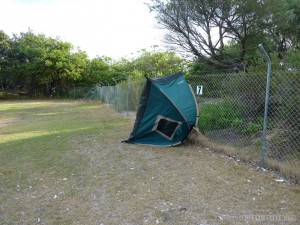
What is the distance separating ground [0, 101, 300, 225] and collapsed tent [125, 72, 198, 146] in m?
0.34

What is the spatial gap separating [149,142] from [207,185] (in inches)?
102

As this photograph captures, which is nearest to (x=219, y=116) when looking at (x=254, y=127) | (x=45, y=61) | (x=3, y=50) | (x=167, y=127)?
(x=254, y=127)

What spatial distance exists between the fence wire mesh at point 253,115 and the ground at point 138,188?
1.52 ft

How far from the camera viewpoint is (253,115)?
19.8ft

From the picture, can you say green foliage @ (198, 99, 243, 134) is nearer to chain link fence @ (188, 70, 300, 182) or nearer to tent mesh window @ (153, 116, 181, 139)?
chain link fence @ (188, 70, 300, 182)

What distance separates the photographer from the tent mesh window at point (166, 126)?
19.7 feet

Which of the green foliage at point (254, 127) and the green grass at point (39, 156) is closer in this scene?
the green grass at point (39, 156)

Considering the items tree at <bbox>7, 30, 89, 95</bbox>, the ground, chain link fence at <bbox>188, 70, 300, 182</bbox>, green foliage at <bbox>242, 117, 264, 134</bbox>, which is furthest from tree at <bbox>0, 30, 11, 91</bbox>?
green foliage at <bbox>242, 117, 264, 134</bbox>

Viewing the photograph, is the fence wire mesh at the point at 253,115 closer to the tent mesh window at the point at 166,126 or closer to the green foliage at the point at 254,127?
the green foliage at the point at 254,127

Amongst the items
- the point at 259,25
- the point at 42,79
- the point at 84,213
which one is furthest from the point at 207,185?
the point at 42,79

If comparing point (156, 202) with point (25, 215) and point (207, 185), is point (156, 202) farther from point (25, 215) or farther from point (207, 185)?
point (25, 215)

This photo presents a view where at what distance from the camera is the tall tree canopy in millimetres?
8953

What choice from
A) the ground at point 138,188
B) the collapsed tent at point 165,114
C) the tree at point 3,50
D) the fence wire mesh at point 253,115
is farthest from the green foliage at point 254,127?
the tree at point 3,50

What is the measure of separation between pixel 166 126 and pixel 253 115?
78.4 inches
